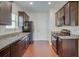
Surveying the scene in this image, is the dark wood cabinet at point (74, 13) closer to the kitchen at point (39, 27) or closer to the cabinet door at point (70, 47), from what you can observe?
the kitchen at point (39, 27)

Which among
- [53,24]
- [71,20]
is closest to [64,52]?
[71,20]

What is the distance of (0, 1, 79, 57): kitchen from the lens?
3.22 metres

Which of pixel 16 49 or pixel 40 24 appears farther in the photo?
pixel 40 24

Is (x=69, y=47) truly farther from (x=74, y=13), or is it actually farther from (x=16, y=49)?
(x=16, y=49)

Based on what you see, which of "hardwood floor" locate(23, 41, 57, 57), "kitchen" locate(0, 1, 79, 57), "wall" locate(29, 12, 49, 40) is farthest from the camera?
"wall" locate(29, 12, 49, 40)

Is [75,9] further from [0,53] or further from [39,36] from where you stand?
[39,36]

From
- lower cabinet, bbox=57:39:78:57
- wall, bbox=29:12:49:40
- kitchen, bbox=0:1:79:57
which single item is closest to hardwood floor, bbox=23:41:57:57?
kitchen, bbox=0:1:79:57

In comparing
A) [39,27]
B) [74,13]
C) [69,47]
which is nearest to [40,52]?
[69,47]

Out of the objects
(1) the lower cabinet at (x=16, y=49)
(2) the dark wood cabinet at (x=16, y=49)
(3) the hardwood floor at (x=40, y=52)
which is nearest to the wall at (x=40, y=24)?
(3) the hardwood floor at (x=40, y=52)

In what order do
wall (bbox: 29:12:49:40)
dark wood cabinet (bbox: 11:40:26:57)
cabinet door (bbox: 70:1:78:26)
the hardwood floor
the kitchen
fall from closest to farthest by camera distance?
1. dark wood cabinet (bbox: 11:40:26:57)
2. the kitchen
3. cabinet door (bbox: 70:1:78:26)
4. the hardwood floor
5. wall (bbox: 29:12:49:40)

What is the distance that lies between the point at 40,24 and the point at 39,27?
0.29m

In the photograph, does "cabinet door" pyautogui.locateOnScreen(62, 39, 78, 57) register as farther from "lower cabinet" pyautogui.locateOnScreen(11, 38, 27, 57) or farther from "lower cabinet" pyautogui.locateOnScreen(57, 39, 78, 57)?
"lower cabinet" pyautogui.locateOnScreen(11, 38, 27, 57)

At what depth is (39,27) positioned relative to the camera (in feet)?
37.2

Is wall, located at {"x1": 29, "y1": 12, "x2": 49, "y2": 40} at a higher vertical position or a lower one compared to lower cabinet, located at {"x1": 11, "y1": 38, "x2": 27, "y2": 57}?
higher
